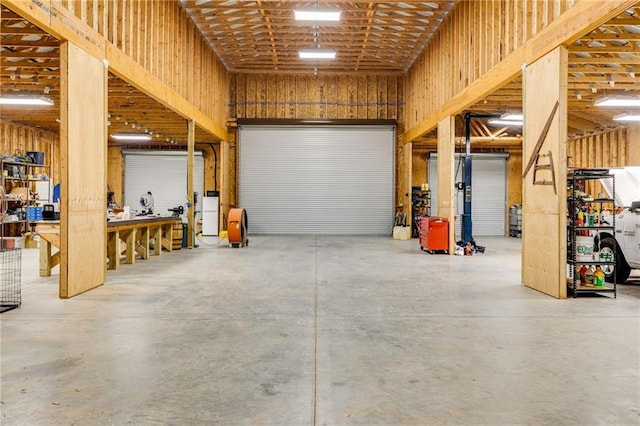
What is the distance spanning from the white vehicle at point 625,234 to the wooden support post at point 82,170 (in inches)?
298

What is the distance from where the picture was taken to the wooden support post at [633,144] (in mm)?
13884

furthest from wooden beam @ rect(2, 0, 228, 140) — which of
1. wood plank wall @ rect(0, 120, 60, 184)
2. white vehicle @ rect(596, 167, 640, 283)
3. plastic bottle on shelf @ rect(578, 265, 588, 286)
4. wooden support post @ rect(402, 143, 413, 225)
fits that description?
wooden support post @ rect(402, 143, 413, 225)

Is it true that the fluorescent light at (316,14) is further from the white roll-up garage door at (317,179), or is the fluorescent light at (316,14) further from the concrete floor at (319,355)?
the white roll-up garage door at (317,179)

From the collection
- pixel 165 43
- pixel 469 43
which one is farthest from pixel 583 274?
pixel 165 43

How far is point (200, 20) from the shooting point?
11.9 meters

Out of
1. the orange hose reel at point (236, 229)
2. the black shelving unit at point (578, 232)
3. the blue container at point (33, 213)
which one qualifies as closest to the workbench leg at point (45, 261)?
the orange hose reel at point (236, 229)

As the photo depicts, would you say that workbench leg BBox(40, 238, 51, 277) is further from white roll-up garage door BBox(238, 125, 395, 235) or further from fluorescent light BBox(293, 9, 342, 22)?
white roll-up garage door BBox(238, 125, 395, 235)

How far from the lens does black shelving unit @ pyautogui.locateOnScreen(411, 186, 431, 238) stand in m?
16.6

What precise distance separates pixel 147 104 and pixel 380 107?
9.46m

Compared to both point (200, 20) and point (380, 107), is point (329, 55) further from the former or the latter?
point (380, 107)

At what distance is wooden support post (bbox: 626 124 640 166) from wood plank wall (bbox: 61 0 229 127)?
562 inches

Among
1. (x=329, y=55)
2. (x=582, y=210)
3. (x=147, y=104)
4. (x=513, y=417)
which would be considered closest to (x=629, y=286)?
(x=582, y=210)

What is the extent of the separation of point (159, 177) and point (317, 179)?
7.12 meters

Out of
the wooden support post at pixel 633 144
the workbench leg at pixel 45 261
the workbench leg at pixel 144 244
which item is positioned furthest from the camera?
the wooden support post at pixel 633 144
